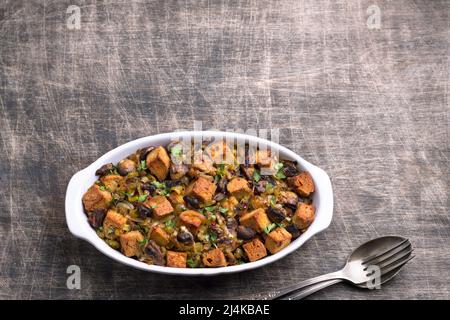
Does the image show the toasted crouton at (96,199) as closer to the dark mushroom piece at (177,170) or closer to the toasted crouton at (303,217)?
the dark mushroom piece at (177,170)

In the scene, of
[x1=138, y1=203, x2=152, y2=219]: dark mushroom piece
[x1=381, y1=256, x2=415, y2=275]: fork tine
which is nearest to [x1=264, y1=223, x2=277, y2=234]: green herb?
[x1=138, y1=203, x2=152, y2=219]: dark mushroom piece

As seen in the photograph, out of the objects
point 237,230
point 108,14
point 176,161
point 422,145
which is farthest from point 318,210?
point 108,14

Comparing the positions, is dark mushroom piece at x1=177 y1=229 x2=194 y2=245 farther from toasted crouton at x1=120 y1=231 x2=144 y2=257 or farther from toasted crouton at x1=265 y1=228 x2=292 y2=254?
toasted crouton at x1=265 y1=228 x2=292 y2=254

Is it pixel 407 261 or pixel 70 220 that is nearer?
pixel 70 220

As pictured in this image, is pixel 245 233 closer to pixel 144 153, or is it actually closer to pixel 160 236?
pixel 160 236

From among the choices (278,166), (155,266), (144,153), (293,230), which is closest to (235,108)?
(278,166)
